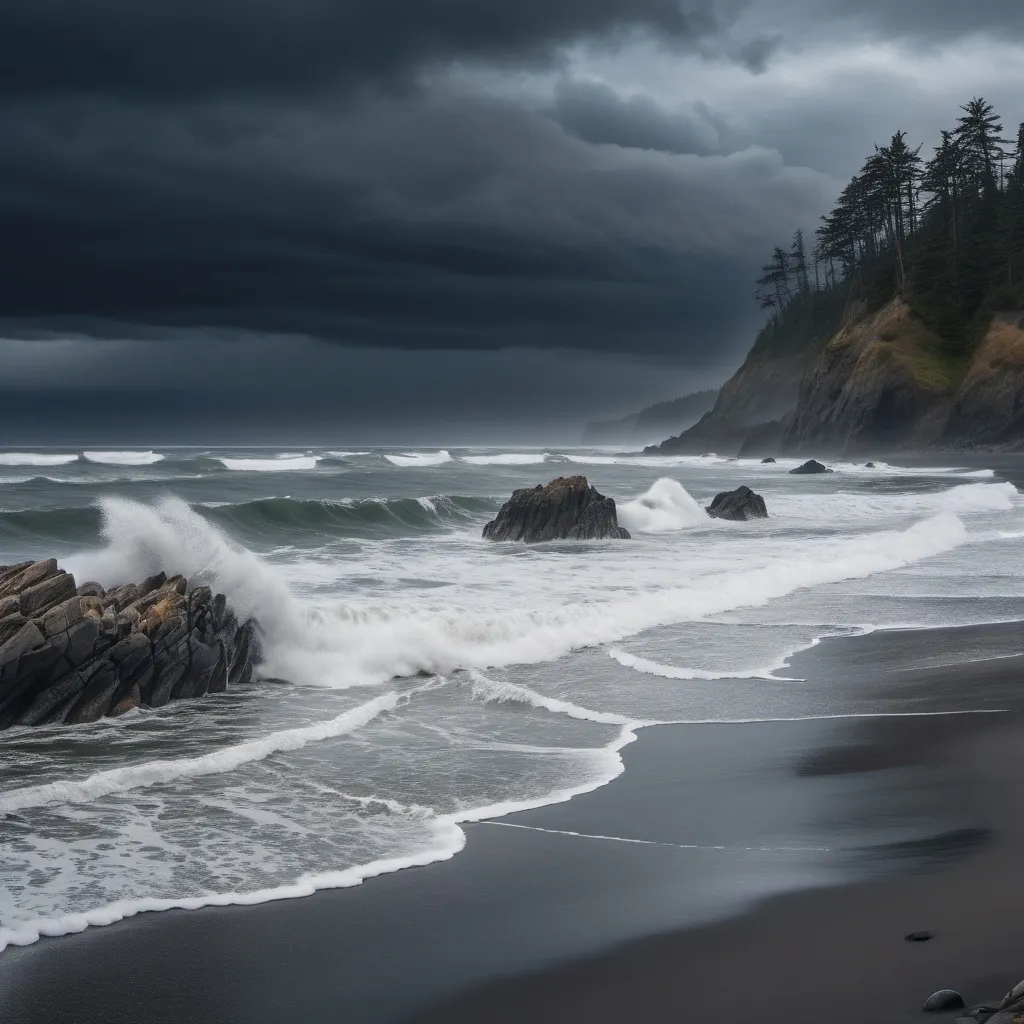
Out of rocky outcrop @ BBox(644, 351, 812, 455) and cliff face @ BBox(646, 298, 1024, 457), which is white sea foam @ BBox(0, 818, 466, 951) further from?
rocky outcrop @ BBox(644, 351, 812, 455)

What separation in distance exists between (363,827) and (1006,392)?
66058mm

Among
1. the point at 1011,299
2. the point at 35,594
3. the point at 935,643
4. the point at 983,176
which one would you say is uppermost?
the point at 983,176

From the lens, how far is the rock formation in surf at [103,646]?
9055 millimetres

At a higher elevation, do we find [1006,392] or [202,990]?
[1006,392]

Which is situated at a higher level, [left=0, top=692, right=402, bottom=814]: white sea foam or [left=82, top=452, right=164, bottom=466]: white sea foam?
[left=82, top=452, right=164, bottom=466]: white sea foam

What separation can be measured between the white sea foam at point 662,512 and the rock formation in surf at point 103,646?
19036 mm

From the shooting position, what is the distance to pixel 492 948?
4785 mm

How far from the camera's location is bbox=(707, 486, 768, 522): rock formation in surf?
31688 mm

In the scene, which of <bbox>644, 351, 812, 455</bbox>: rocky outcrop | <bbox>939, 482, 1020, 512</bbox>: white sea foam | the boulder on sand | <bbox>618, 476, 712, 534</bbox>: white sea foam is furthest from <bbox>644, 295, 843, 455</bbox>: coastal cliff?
<bbox>618, 476, 712, 534</bbox>: white sea foam

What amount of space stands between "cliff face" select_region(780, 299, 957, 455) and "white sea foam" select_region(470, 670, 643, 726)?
6504cm

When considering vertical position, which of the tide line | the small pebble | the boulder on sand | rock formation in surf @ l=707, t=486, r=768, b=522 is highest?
the boulder on sand

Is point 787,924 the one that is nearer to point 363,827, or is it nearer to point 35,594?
point 363,827

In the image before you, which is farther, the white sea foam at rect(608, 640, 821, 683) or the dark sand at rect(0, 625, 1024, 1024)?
the white sea foam at rect(608, 640, 821, 683)

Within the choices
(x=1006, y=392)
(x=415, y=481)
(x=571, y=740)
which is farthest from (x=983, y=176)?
(x=571, y=740)
